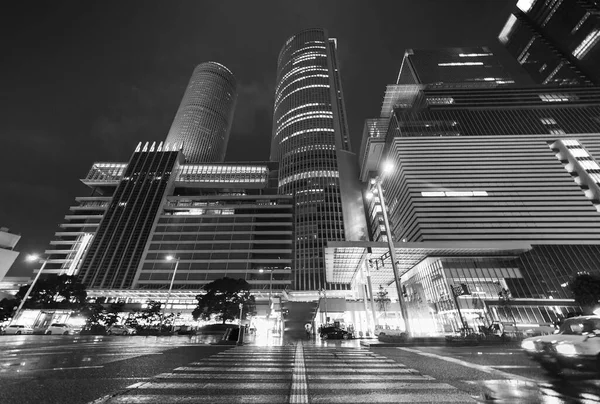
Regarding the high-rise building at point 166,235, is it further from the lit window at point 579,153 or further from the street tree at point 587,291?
the lit window at point 579,153

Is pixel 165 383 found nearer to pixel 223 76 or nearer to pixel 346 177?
pixel 346 177

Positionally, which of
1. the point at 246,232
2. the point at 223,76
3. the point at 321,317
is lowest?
the point at 321,317

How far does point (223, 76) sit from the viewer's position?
185 meters

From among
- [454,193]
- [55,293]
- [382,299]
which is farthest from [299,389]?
[55,293]

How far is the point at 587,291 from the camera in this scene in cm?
3469

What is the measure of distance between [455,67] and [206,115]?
138 meters

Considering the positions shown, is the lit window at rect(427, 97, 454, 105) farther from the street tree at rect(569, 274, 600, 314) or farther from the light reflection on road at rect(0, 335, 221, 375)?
the light reflection on road at rect(0, 335, 221, 375)

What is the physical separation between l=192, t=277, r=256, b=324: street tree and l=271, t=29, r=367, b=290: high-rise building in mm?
26846

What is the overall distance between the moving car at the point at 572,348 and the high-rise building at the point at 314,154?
62.9 metres

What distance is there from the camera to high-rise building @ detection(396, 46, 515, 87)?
10138 cm

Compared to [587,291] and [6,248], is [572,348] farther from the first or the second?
[587,291]

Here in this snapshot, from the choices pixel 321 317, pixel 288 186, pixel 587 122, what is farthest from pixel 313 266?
pixel 587 122

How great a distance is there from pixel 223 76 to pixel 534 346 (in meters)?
212

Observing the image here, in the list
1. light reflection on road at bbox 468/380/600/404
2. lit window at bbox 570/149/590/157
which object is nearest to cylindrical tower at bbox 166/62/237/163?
lit window at bbox 570/149/590/157
